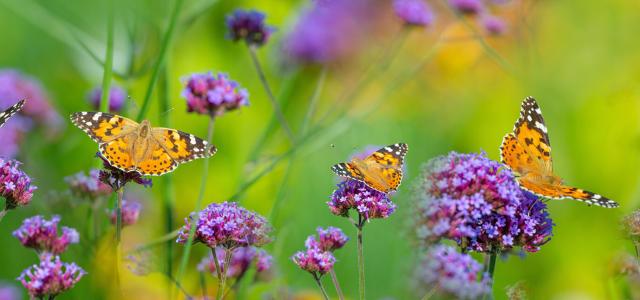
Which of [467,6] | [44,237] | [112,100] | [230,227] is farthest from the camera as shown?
[467,6]

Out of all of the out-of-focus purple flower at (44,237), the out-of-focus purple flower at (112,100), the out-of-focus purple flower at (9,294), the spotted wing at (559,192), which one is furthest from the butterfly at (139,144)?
the out-of-focus purple flower at (112,100)

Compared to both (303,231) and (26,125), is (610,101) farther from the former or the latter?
(26,125)

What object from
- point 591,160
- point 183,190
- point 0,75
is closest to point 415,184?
point 0,75

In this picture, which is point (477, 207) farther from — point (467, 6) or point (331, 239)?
point (467, 6)

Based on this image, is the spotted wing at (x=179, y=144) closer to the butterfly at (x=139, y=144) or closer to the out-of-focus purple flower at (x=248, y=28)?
the butterfly at (x=139, y=144)

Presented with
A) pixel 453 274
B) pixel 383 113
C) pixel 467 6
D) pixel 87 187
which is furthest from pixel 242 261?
pixel 383 113
